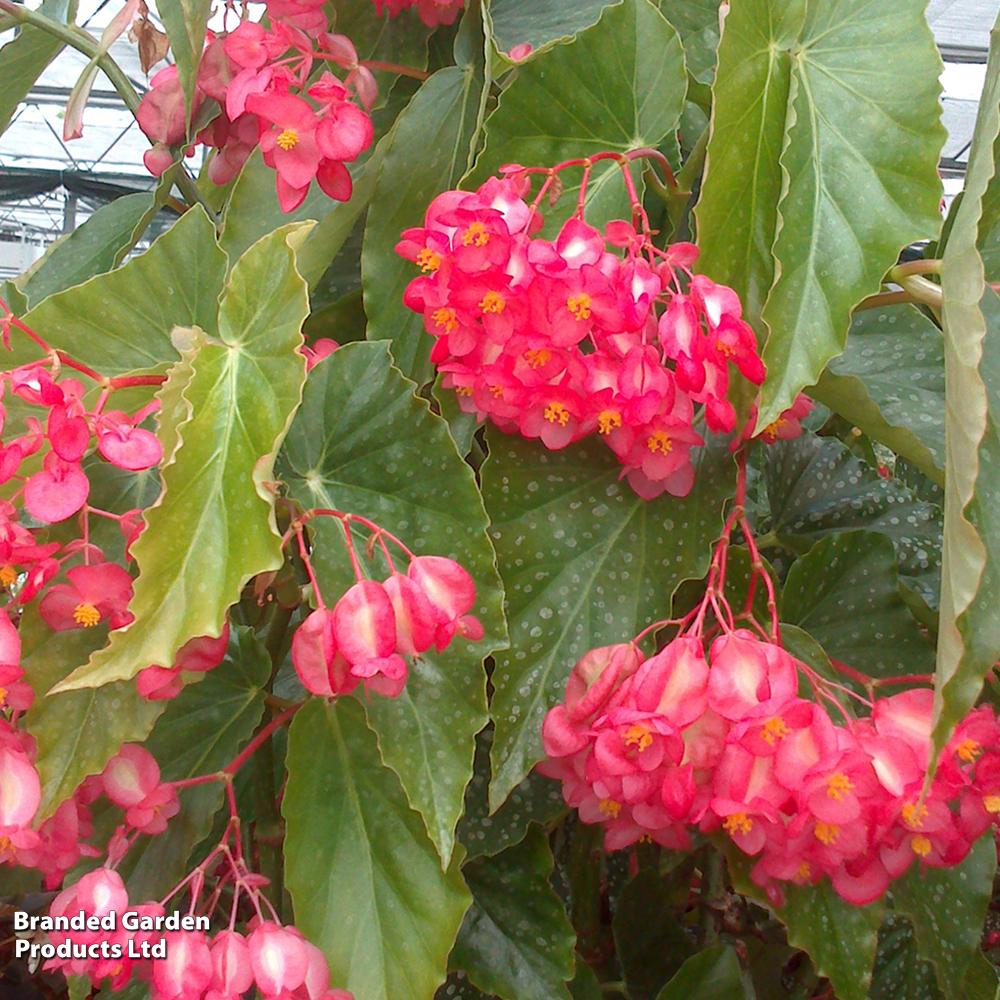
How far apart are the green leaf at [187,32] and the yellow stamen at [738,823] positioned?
501 millimetres

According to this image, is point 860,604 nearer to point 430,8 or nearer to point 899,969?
point 899,969

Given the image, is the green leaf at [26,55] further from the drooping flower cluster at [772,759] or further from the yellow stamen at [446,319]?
the drooping flower cluster at [772,759]

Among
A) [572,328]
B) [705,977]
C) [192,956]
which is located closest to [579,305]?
[572,328]

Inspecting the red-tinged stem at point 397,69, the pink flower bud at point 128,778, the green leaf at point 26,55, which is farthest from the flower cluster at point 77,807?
the green leaf at point 26,55

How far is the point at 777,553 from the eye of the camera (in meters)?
0.78

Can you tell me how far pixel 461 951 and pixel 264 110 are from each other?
56 cm

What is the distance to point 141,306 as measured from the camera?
1.87ft

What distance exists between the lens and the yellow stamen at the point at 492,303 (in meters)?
0.48

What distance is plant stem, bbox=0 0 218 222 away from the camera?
2.41 feet

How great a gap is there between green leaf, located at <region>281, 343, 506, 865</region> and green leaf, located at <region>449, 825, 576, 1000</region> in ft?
0.77

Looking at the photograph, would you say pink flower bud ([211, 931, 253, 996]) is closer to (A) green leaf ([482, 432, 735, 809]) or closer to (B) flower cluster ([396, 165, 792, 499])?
(A) green leaf ([482, 432, 735, 809])

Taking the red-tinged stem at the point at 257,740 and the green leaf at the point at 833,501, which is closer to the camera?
the red-tinged stem at the point at 257,740

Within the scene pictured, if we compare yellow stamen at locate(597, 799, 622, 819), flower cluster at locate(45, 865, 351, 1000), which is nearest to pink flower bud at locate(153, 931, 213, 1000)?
flower cluster at locate(45, 865, 351, 1000)

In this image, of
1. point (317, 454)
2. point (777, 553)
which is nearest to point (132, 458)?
point (317, 454)
